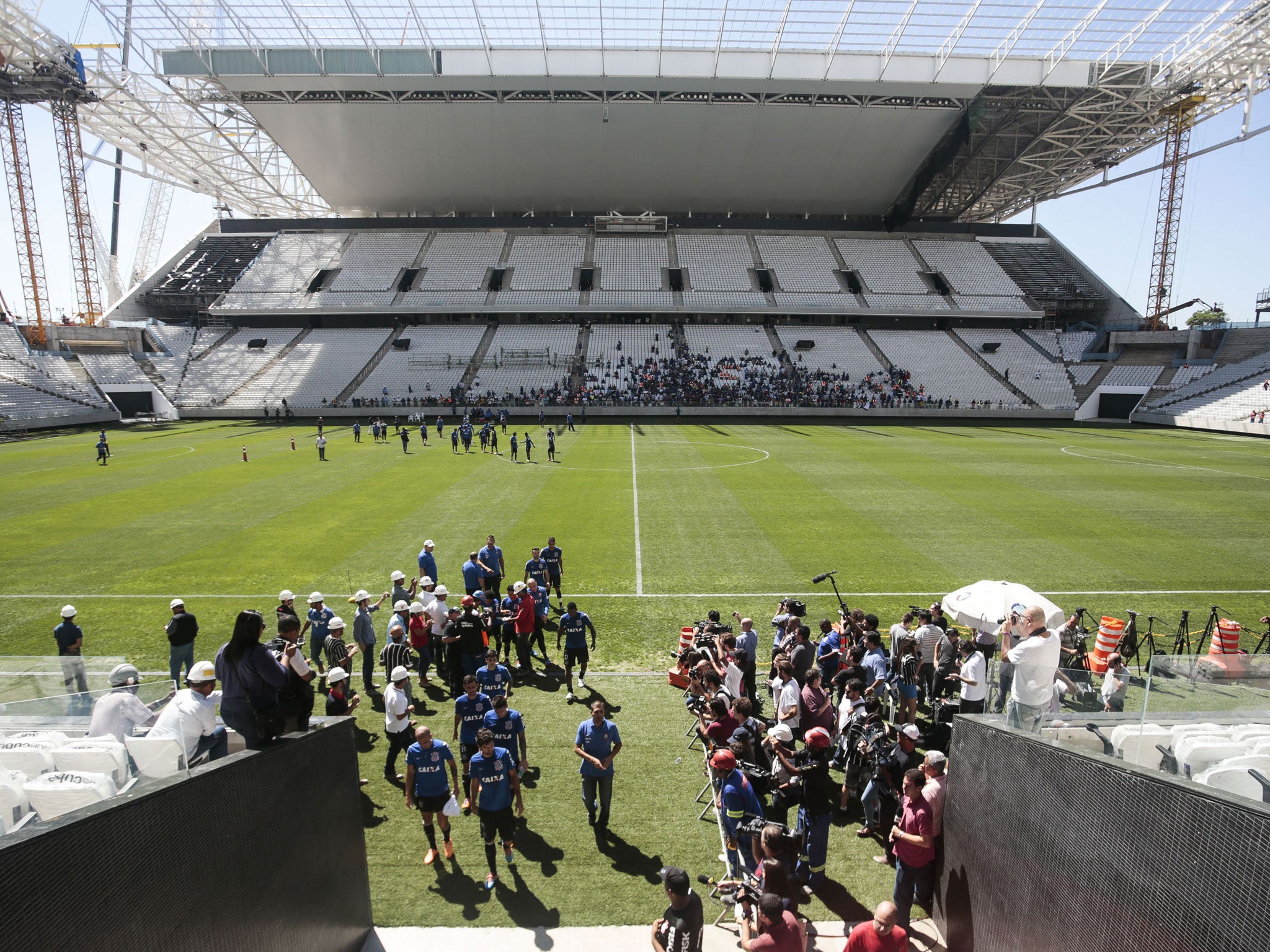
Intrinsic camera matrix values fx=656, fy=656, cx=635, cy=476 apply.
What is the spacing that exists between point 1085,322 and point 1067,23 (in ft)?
94.8

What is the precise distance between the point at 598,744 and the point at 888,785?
2.72 m

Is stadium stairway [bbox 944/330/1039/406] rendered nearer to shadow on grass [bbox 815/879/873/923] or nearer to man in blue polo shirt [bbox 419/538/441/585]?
man in blue polo shirt [bbox 419/538/441/585]

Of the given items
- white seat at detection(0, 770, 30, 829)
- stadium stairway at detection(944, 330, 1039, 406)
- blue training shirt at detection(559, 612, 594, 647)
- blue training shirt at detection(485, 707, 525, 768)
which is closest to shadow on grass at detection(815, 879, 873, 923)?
blue training shirt at detection(485, 707, 525, 768)

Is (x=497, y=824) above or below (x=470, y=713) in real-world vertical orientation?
below

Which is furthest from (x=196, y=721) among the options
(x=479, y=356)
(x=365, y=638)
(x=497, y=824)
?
(x=479, y=356)

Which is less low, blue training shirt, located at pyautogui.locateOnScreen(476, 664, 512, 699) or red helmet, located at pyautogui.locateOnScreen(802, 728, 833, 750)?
red helmet, located at pyautogui.locateOnScreen(802, 728, 833, 750)

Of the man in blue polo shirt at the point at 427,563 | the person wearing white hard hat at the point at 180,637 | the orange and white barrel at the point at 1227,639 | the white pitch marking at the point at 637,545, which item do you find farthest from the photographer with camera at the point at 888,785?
the person wearing white hard hat at the point at 180,637

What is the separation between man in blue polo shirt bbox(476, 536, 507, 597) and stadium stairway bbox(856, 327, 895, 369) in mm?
46445

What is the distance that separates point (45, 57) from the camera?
4288cm

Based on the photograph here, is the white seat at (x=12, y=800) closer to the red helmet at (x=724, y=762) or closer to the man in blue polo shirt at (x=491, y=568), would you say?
the red helmet at (x=724, y=762)

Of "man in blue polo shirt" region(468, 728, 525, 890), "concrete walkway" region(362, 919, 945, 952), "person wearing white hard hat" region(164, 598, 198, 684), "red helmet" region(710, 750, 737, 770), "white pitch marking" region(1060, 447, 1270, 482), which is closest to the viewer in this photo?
"concrete walkway" region(362, 919, 945, 952)

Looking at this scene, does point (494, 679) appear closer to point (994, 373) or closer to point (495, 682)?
point (495, 682)

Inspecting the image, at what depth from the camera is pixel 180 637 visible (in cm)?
873

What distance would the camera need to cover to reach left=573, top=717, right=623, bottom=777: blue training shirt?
6355 mm
